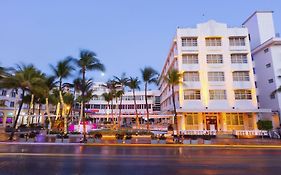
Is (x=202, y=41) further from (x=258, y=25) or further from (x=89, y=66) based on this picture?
(x=89, y=66)

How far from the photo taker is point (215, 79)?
126 ft

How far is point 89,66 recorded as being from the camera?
89.8 ft

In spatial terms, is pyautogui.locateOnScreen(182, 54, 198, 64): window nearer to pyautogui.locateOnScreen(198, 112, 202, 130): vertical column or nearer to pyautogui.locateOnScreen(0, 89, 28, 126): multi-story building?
pyautogui.locateOnScreen(198, 112, 202, 130): vertical column

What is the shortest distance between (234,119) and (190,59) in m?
14.1

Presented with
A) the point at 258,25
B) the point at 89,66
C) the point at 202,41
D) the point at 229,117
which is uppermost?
the point at 258,25

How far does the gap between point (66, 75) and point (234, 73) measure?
30.9 meters

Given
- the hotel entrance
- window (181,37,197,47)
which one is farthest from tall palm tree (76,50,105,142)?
the hotel entrance

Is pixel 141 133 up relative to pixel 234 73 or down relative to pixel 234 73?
down

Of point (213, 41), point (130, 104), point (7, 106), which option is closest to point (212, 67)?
point (213, 41)

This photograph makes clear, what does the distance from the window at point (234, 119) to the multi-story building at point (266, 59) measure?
21.3 ft

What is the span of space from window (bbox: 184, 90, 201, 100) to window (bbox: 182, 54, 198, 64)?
580cm

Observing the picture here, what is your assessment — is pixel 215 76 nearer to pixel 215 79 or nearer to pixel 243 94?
pixel 215 79

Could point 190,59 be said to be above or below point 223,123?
above

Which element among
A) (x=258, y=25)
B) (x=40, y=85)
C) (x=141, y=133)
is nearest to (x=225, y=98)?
(x=141, y=133)
